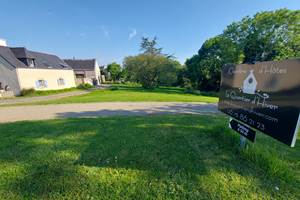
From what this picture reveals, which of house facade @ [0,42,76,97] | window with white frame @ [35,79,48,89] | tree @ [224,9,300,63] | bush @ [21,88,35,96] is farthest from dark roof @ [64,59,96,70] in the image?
tree @ [224,9,300,63]

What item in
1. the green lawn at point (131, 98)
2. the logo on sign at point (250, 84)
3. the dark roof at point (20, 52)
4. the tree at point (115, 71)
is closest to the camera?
the logo on sign at point (250, 84)

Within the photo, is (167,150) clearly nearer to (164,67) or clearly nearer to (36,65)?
(36,65)

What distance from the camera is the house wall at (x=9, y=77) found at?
20.7 meters

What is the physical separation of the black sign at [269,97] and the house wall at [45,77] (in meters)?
26.3

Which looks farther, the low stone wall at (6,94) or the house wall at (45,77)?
the house wall at (45,77)

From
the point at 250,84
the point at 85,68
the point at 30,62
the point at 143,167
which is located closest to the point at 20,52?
the point at 30,62

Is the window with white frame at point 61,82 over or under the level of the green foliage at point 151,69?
under

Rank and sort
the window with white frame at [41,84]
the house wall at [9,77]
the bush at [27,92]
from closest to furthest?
the house wall at [9,77] → the bush at [27,92] → the window with white frame at [41,84]

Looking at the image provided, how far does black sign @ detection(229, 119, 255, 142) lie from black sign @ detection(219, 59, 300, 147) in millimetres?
144

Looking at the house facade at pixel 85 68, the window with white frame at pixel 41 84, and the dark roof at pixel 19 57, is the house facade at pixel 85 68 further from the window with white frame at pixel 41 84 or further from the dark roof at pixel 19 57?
the window with white frame at pixel 41 84

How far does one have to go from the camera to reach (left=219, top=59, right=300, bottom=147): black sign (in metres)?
2.48

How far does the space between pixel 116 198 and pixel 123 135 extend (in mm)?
2741

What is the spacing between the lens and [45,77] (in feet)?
83.1

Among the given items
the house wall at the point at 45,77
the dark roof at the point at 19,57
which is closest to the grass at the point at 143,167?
the house wall at the point at 45,77
